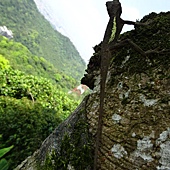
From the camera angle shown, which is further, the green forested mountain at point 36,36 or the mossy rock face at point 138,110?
the green forested mountain at point 36,36

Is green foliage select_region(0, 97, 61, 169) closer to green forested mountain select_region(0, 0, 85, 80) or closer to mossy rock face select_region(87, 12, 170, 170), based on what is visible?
mossy rock face select_region(87, 12, 170, 170)

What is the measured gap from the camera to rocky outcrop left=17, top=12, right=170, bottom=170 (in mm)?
2121

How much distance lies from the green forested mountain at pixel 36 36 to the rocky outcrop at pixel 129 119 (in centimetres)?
4762

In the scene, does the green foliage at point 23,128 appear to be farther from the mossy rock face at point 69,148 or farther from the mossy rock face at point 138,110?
the mossy rock face at point 138,110

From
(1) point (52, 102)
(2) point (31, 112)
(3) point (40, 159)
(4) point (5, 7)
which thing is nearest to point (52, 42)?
(4) point (5, 7)

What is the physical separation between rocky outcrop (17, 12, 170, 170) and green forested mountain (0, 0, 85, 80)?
47.6m

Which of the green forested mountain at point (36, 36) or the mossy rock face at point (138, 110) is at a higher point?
the green forested mountain at point (36, 36)

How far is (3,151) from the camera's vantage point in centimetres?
393

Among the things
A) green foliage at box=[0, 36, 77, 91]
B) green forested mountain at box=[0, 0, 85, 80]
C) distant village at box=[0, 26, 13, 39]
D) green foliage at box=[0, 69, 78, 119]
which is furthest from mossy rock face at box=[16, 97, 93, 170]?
green forested mountain at box=[0, 0, 85, 80]

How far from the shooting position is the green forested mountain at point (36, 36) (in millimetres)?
52656

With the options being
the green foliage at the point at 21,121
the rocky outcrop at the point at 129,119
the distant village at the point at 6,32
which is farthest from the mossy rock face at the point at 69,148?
the distant village at the point at 6,32

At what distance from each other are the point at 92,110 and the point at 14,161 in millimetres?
3324

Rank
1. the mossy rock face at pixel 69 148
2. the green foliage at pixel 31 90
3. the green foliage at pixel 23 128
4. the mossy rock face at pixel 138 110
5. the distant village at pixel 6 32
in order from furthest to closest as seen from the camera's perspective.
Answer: the distant village at pixel 6 32 → the green foliage at pixel 31 90 → the green foliage at pixel 23 128 → the mossy rock face at pixel 69 148 → the mossy rock face at pixel 138 110

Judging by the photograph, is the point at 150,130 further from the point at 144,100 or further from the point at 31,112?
the point at 31,112
